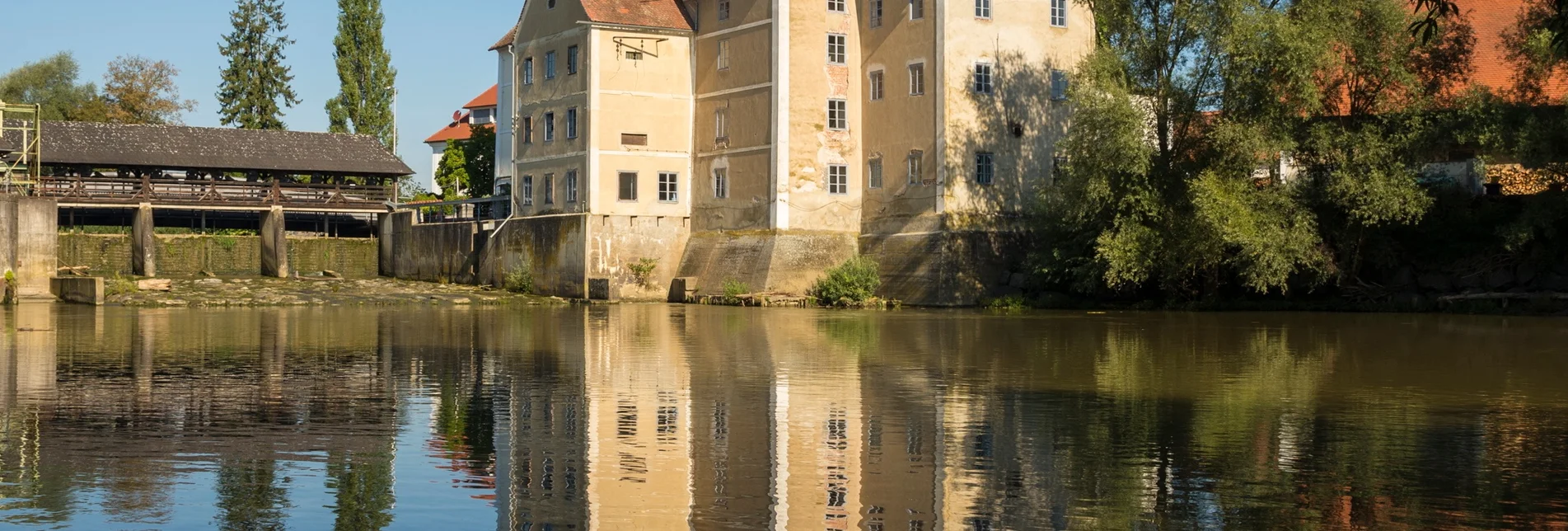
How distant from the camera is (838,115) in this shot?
5572cm

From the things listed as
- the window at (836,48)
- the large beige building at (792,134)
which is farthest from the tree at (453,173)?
the window at (836,48)

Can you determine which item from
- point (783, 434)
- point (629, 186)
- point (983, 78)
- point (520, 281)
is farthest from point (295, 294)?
point (783, 434)

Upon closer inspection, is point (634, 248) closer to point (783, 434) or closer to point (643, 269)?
point (643, 269)

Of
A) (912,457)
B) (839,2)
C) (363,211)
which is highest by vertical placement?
(839,2)

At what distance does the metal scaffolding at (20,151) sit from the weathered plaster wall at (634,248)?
20.1 meters

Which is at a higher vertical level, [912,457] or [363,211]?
[363,211]

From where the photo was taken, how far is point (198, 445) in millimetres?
15680

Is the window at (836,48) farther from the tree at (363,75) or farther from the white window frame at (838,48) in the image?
the tree at (363,75)

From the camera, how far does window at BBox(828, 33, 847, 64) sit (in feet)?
182

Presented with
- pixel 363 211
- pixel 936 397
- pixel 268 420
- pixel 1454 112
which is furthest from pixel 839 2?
pixel 268 420

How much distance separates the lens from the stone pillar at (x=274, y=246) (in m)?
64.8

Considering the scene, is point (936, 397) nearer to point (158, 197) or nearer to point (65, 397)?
point (65, 397)

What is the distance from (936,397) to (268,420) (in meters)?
8.36

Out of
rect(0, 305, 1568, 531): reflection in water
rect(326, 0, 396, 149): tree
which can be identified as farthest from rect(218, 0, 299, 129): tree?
rect(0, 305, 1568, 531): reflection in water
